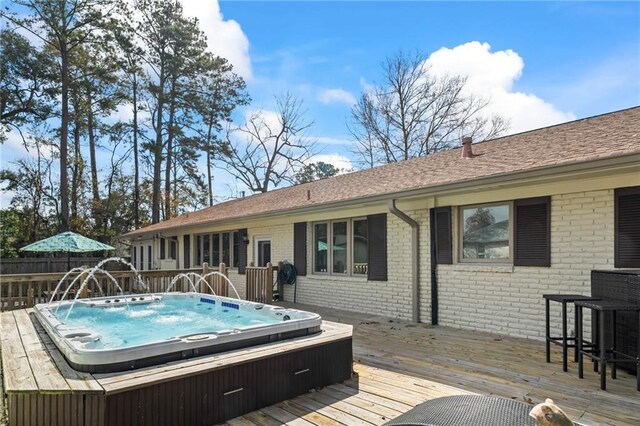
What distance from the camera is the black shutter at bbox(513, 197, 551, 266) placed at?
557 cm

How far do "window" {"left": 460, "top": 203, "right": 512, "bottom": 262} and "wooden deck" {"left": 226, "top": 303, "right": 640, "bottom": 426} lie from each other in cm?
126

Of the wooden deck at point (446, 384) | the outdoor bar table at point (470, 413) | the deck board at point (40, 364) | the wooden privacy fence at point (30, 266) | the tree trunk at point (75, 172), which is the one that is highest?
the tree trunk at point (75, 172)

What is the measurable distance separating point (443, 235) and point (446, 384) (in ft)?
10.5

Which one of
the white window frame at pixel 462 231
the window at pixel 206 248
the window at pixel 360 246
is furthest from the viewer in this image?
the window at pixel 206 248

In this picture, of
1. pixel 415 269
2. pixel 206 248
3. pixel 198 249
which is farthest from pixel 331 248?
pixel 198 249

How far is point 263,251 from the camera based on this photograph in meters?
10.9

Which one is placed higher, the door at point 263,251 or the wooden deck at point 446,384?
the door at point 263,251

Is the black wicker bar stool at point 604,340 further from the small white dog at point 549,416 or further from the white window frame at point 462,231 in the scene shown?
the small white dog at point 549,416

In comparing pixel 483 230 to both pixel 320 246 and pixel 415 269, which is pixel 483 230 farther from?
pixel 320 246

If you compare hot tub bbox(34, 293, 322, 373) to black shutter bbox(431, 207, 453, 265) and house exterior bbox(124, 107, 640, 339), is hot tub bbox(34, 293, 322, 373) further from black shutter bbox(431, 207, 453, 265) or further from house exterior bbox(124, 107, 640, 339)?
black shutter bbox(431, 207, 453, 265)

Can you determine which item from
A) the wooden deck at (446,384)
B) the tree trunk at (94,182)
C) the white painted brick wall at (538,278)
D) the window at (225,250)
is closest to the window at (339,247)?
the white painted brick wall at (538,278)

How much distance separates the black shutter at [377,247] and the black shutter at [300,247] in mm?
1911

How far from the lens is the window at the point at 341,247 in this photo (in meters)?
8.27

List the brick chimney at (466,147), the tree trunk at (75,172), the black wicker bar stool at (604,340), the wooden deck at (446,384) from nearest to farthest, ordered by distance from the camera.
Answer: the wooden deck at (446,384)
the black wicker bar stool at (604,340)
the brick chimney at (466,147)
the tree trunk at (75,172)
